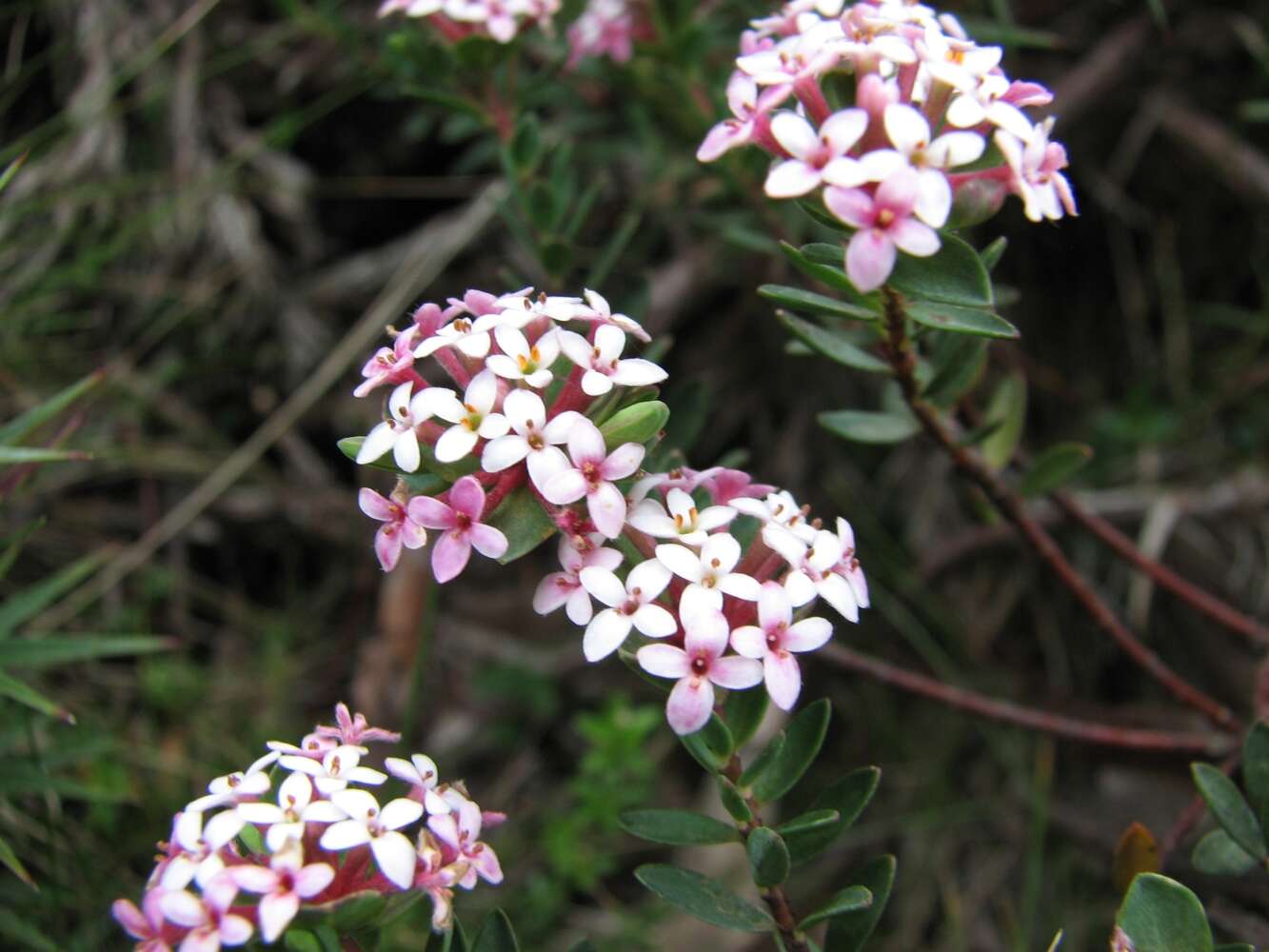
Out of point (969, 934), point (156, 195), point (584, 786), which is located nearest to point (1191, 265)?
point (969, 934)

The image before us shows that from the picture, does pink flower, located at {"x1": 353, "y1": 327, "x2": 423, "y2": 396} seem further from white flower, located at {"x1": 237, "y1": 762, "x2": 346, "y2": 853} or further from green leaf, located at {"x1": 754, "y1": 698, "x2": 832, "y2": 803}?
green leaf, located at {"x1": 754, "y1": 698, "x2": 832, "y2": 803}

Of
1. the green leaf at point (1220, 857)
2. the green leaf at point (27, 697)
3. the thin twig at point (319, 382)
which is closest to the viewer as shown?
Result: the green leaf at point (1220, 857)

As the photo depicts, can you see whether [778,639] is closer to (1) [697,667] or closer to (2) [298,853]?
(1) [697,667]

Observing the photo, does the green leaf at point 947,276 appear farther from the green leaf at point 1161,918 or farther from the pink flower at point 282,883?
the pink flower at point 282,883

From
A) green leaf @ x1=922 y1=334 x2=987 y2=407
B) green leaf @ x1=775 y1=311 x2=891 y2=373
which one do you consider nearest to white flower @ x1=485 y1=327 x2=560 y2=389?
green leaf @ x1=775 y1=311 x2=891 y2=373

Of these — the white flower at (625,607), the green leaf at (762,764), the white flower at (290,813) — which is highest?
the white flower at (625,607)

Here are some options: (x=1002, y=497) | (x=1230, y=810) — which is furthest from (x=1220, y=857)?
(x=1002, y=497)

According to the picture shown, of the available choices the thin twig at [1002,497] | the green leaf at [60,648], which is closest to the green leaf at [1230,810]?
the thin twig at [1002,497]

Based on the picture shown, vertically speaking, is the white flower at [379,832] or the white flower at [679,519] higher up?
the white flower at [679,519]
